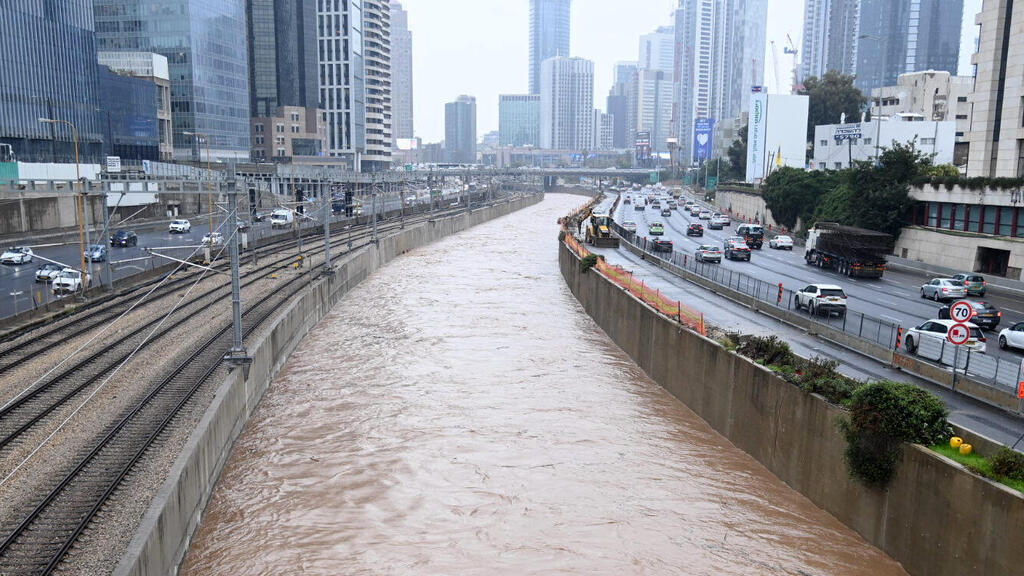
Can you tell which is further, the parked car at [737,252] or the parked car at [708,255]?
the parked car at [737,252]

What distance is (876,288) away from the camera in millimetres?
47469

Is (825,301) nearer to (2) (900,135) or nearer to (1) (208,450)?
(1) (208,450)

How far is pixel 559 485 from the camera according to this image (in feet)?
74.7

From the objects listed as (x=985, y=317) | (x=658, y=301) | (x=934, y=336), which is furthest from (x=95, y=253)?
(x=985, y=317)

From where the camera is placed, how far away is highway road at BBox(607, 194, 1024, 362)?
36.5 m

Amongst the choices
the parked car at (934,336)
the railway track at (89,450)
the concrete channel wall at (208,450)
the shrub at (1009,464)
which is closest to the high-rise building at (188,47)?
the concrete channel wall at (208,450)

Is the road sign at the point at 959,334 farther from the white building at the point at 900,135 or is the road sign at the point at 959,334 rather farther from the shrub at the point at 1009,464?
the white building at the point at 900,135

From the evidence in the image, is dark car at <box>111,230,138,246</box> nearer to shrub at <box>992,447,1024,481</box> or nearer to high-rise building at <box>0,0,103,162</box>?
high-rise building at <box>0,0,103,162</box>

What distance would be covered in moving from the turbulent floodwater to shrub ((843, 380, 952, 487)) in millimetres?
1881

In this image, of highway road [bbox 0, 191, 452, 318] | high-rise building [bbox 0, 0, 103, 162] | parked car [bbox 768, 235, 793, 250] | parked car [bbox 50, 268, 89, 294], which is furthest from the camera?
high-rise building [bbox 0, 0, 103, 162]

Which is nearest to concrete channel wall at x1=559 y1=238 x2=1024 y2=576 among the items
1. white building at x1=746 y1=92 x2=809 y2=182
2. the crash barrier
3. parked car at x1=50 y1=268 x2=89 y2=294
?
the crash barrier

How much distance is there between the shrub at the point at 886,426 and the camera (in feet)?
56.1

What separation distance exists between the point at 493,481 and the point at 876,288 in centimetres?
3283

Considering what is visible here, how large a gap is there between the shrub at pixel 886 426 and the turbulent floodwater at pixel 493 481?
6.17 ft
